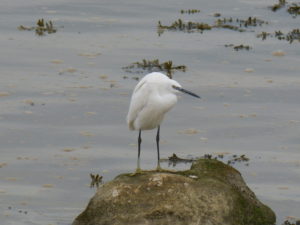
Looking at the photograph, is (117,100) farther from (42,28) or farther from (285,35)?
(285,35)

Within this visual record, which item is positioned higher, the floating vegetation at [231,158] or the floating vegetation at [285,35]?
the floating vegetation at [285,35]

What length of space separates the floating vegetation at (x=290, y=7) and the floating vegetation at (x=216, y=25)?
97 centimetres

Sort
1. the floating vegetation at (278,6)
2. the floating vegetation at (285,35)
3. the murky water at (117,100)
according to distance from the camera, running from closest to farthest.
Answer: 1. the murky water at (117,100)
2. the floating vegetation at (285,35)
3. the floating vegetation at (278,6)

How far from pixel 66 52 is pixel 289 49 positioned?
5264mm

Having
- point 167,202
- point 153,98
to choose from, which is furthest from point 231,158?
point 167,202

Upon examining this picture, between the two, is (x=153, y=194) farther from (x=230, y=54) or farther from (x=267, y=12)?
(x=267, y=12)

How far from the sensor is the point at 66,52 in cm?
2353

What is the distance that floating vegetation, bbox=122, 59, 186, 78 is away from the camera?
73.0ft

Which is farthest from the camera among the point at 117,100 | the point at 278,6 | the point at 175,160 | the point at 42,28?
the point at 278,6

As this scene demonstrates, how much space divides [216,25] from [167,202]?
1257cm

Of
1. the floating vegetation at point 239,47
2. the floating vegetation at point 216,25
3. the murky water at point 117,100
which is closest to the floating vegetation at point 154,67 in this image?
the murky water at point 117,100

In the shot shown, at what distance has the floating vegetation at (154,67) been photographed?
22.2m

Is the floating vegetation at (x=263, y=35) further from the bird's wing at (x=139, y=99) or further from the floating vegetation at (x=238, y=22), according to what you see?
the bird's wing at (x=139, y=99)

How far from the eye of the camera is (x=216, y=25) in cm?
2575
